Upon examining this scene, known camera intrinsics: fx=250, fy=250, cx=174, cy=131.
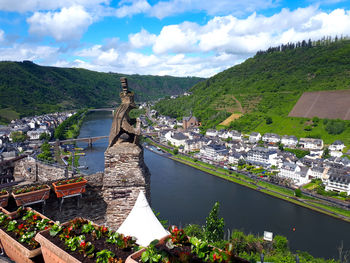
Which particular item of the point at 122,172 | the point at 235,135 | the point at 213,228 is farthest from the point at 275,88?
the point at 122,172

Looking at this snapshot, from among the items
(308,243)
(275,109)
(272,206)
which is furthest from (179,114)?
(308,243)

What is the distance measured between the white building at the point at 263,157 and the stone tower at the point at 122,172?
46.4 meters

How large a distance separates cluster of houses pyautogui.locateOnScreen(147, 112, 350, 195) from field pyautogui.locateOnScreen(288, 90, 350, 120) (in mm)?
16570

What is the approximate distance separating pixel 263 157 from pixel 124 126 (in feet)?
158

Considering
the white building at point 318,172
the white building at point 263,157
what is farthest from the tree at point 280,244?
the white building at point 263,157

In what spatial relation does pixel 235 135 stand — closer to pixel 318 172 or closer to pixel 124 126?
pixel 318 172

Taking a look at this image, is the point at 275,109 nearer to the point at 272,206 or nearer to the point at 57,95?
the point at 272,206

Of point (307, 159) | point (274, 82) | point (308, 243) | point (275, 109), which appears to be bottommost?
point (308, 243)

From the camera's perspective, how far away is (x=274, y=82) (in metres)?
105

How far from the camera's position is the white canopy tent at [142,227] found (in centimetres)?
539

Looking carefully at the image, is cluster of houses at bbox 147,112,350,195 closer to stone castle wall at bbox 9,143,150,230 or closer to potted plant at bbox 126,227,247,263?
stone castle wall at bbox 9,143,150,230

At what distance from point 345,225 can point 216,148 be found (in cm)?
3123

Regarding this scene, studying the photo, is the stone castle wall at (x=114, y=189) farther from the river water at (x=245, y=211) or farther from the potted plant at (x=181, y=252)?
the river water at (x=245, y=211)

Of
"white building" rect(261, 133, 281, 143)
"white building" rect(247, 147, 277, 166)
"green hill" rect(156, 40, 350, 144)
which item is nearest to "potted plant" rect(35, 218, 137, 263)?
"white building" rect(247, 147, 277, 166)
